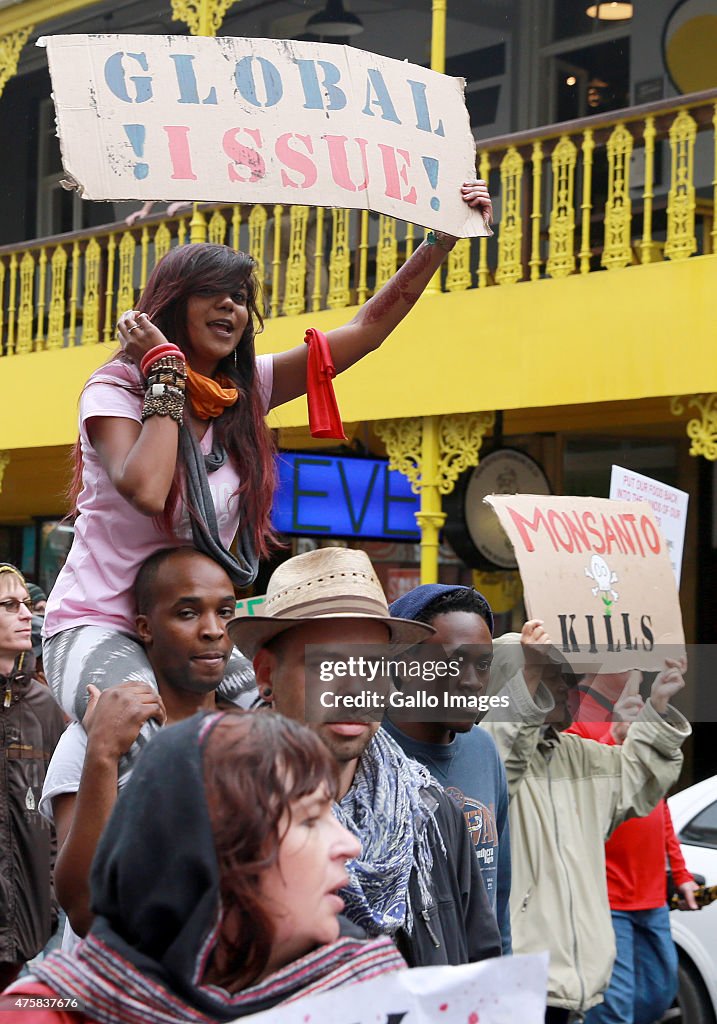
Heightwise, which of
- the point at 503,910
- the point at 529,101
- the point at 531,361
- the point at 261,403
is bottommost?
the point at 503,910

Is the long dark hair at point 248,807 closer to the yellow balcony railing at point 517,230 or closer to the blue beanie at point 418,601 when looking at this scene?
the blue beanie at point 418,601

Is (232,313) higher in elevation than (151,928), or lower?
higher

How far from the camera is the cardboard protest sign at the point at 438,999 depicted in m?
1.73

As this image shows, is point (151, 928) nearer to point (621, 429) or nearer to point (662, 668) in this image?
point (662, 668)

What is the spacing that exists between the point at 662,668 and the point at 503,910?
59.0 inches

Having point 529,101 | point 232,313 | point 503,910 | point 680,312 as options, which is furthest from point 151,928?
point 529,101

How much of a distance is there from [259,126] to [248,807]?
5.86 feet

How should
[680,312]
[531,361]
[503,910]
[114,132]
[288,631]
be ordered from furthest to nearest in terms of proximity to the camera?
[531,361], [680,312], [503,910], [114,132], [288,631]

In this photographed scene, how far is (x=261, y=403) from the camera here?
3295 mm

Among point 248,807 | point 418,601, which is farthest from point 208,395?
point 248,807

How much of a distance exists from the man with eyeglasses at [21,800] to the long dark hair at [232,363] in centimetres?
275

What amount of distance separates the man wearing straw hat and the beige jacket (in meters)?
1.49

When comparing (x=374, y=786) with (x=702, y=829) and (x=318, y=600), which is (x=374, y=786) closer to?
(x=318, y=600)

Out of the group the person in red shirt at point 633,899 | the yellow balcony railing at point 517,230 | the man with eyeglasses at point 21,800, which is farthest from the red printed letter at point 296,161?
the yellow balcony railing at point 517,230
